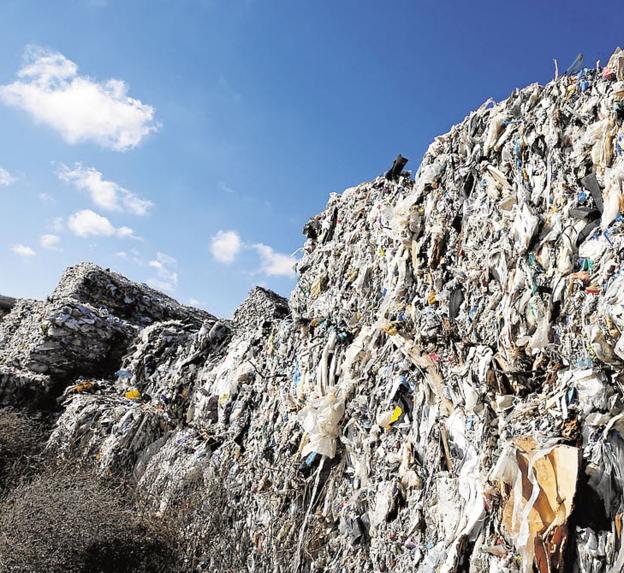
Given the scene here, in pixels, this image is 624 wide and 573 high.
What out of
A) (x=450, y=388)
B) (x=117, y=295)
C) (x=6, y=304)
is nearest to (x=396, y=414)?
(x=450, y=388)

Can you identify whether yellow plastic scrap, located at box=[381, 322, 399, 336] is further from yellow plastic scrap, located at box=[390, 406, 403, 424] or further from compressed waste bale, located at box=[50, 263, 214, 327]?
compressed waste bale, located at box=[50, 263, 214, 327]

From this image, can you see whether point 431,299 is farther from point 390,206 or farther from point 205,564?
point 205,564

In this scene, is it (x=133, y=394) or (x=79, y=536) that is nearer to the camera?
(x=79, y=536)

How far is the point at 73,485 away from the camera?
4.00 meters

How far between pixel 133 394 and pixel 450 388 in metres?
4.20

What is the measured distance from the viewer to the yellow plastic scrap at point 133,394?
5.80 meters

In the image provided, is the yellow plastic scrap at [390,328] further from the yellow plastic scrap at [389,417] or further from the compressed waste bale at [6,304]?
the compressed waste bale at [6,304]

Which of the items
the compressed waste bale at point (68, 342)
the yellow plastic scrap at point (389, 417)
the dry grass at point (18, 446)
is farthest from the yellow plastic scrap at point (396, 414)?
the compressed waste bale at point (68, 342)

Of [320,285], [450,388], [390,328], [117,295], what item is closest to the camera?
[450,388]

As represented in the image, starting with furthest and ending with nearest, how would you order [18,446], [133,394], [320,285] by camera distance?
[133,394], [18,446], [320,285]

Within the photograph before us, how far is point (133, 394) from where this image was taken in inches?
230

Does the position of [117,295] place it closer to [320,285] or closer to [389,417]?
[320,285]

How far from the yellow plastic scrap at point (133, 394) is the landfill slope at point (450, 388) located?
0.99 m

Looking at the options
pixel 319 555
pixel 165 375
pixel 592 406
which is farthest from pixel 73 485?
pixel 592 406
